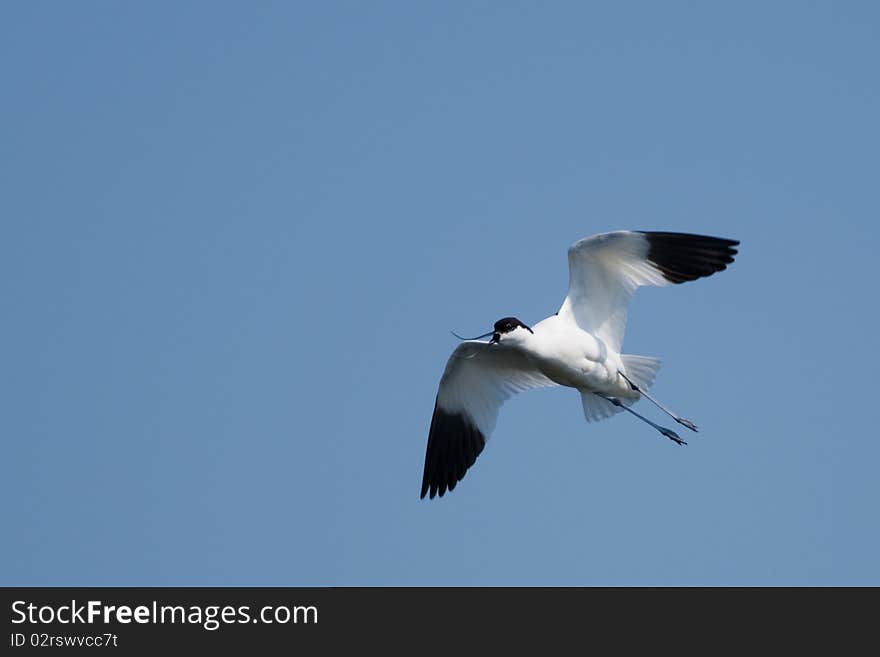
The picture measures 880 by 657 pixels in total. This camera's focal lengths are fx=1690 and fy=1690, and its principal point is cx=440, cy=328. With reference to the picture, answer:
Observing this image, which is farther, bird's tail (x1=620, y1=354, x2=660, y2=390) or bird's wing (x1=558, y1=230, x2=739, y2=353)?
bird's tail (x1=620, y1=354, x2=660, y2=390)

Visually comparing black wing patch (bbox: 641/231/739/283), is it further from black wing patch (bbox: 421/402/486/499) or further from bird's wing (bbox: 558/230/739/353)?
black wing patch (bbox: 421/402/486/499)

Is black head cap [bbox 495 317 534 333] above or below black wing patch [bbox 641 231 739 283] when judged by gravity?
below

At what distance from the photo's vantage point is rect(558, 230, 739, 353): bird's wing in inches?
750

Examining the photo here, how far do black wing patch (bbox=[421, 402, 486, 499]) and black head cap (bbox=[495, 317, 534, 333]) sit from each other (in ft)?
6.91

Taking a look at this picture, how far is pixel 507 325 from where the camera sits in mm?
18953

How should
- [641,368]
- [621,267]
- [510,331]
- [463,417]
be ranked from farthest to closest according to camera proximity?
[463,417] → [641,368] → [621,267] → [510,331]

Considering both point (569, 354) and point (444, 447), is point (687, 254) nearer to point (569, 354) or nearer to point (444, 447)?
point (569, 354)

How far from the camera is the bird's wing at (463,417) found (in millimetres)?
20703

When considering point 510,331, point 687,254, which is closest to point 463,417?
point 510,331

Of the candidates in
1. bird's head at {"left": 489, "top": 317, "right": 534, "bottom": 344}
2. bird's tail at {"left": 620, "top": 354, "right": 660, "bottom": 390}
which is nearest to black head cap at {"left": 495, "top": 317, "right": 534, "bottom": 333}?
bird's head at {"left": 489, "top": 317, "right": 534, "bottom": 344}

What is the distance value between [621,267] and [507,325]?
1586 mm

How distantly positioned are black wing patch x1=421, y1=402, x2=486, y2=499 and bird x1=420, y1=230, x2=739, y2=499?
0.04 feet
